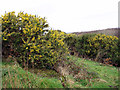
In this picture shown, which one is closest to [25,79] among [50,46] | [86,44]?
[50,46]

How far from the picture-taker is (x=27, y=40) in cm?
555

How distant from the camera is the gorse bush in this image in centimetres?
557

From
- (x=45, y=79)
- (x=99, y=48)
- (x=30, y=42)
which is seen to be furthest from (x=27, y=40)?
(x=99, y=48)

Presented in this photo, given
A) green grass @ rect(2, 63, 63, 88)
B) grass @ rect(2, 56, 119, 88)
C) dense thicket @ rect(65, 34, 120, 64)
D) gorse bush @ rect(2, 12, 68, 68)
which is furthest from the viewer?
dense thicket @ rect(65, 34, 120, 64)

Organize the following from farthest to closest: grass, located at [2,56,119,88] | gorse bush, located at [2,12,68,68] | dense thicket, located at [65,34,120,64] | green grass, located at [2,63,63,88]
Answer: dense thicket, located at [65,34,120,64] → gorse bush, located at [2,12,68,68] → grass, located at [2,56,119,88] → green grass, located at [2,63,63,88]

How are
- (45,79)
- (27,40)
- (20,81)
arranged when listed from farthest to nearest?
(27,40)
(45,79)
(20,81)

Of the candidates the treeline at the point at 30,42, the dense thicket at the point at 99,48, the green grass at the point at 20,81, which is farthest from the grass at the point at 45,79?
the dense thicket at the point at 99,48

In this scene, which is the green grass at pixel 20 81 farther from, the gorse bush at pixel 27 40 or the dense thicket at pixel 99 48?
the dense thicket at pixel 99 48

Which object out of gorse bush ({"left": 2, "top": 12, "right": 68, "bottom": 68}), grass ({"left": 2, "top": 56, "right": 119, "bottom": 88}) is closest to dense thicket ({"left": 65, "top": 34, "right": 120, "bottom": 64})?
grass ({"left": 2, "top": 56, "right": 119, "bottom": 88})

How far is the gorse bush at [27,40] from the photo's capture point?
5566 mm

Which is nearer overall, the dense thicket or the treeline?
the treeline

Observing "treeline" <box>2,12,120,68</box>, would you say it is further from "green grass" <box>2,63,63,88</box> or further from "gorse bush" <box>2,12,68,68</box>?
"green grass" <box>2,63,63,88</box>

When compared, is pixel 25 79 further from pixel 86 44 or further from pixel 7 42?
pixel 86 44

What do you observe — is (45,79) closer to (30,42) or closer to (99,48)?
(30,42)
